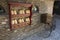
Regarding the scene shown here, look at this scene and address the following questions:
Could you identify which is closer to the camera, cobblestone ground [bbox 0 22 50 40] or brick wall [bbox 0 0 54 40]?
cobblestone ground [bbox 0 22 50 40]

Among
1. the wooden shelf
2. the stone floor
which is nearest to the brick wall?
the stone floor

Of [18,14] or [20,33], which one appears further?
[20,33]

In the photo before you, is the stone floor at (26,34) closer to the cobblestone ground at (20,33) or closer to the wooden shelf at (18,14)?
the cobblestone ground at (20,33)

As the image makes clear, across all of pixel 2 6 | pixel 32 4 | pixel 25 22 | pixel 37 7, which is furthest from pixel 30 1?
pixel 2 6

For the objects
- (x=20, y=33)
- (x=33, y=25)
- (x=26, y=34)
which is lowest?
(x=26, y=34)

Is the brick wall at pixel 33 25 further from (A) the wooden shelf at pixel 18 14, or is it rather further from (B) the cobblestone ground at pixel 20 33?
(A) the wooden shelf at pixel 18 14

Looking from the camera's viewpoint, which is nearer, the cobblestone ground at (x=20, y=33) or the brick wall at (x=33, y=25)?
the cobblestone ground at (x=20, y=33)

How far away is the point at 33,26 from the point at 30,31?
291mm

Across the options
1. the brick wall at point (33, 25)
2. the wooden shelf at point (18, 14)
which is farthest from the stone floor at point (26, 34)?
the wooden shelf at point (18, 14)

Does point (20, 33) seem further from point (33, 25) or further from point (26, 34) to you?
point (33, 25)

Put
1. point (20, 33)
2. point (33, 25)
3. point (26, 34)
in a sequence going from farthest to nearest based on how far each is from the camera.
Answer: point (33, 25), point (26, 34), point (20, 33)

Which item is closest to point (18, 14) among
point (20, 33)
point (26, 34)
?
point (20, 33)

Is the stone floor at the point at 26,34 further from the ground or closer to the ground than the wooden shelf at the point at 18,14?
closer to the ground

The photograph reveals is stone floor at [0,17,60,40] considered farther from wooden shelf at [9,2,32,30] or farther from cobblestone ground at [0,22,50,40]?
wooden shelf at [9,2,32,30]
